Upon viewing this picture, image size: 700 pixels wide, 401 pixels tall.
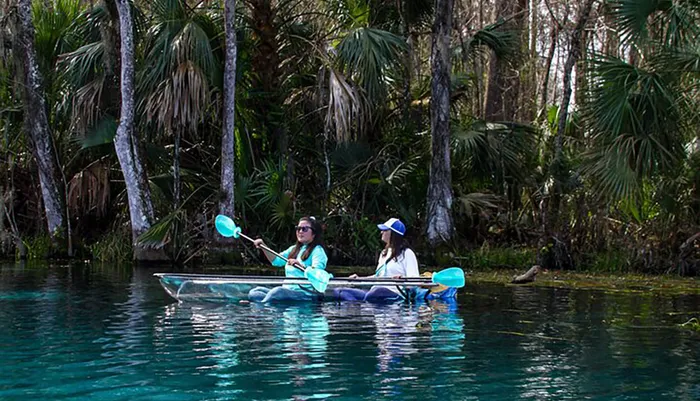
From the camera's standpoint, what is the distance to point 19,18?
68.4 ft

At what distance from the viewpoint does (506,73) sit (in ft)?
93.8

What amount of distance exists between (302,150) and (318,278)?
9.27 meters

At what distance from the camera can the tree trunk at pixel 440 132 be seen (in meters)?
19.4

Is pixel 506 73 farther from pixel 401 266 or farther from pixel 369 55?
pixel 401 266

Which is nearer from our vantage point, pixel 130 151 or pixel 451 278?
pixel 451 278

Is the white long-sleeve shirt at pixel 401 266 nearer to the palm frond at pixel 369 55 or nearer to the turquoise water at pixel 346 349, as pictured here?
the turquoise water at pixel 346 349

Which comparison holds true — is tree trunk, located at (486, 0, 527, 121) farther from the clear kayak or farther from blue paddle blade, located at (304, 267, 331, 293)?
blue paddle blade, located at (304, 267, 331, 293)

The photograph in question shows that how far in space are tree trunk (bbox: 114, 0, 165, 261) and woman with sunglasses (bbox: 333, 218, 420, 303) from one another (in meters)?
7.24

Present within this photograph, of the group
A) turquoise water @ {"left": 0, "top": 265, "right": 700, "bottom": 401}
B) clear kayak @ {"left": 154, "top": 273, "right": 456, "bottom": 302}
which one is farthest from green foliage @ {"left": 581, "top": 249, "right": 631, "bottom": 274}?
clear kayak @ {"left": 154, "top": 273, "right": 456, "bottom": 302}

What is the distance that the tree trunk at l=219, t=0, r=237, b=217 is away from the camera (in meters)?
19.2

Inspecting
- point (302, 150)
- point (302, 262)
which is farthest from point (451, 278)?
point (302, 150)

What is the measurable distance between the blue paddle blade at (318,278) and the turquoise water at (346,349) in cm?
30

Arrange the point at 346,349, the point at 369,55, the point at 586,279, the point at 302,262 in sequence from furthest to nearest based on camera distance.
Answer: the point at 369,55 → the point at 586,279 → the point at 302,262 → the point at 346,349

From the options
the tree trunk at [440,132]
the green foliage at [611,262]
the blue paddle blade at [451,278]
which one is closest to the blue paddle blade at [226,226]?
the blue paddle blade at [451,278]
